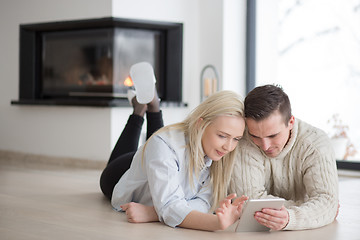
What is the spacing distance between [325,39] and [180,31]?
131 cm

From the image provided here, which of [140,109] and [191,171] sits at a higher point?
[140,109]

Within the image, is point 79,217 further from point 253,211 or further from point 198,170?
point 253,211

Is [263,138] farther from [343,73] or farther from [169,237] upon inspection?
[343,73]

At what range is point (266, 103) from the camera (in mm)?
2404

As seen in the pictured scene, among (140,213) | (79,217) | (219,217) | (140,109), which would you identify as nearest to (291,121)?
(219,217)

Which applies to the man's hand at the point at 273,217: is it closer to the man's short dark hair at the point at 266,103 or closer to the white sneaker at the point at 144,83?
the man's short dark hair at the point at 266,103

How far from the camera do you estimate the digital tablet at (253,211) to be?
2.28 metres

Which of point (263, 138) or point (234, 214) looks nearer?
point (234, 214)

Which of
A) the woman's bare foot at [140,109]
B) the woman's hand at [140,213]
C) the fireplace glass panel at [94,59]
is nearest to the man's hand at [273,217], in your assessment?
the woman's hand at [140,213]

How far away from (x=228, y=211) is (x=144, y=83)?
1461 mm

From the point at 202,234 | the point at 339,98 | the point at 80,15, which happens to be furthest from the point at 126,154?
the point at 339,98

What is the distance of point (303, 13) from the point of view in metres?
5.20

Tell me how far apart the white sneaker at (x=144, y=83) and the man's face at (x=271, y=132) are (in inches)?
44.1

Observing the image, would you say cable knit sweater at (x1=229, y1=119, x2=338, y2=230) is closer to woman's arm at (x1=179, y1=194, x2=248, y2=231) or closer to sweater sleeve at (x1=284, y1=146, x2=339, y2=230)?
sweater sleeve at (x1=284, y1=146, x2=339, y2=230)
